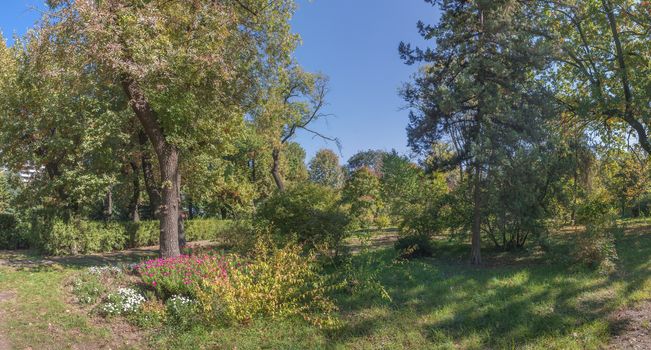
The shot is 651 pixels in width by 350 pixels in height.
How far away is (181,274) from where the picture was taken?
26.4 ft

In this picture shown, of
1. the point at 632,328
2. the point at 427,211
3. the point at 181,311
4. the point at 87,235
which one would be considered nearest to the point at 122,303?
the point at 181,311

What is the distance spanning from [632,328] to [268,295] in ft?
17.2

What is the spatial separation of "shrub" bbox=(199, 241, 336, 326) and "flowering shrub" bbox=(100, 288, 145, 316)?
125 cm

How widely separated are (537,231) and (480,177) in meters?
1.82

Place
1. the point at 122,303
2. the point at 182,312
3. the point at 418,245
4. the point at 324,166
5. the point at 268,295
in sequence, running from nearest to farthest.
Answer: the point at 268,295 → the point at 182,312 → the point at 122,303 → the point at 418,245 → the point at 324,166

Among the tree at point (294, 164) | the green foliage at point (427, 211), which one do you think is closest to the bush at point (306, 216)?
the green foliage at point (427, 211)

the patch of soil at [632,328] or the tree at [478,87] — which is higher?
the tree at [478,87]

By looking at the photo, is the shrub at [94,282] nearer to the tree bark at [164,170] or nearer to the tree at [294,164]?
the tree bark at [164,170]

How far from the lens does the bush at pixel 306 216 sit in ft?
33.9

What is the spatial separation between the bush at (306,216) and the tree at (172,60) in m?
2.40

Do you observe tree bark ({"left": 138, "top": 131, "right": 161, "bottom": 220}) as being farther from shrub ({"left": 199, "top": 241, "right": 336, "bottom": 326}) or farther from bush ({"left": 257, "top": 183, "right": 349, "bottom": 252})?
shrub ({"left": 199, "top": 241, "right": 336, "bottom": 326})

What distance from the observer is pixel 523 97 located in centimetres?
1008

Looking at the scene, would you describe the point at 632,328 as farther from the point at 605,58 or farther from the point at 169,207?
the point at 605,58

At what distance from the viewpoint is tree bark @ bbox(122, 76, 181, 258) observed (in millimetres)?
10672
